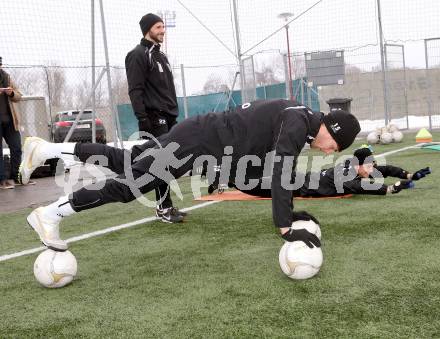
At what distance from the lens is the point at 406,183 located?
5246 millimetres

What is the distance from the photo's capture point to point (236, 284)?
3.13m

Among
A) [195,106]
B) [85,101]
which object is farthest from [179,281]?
[195,106]

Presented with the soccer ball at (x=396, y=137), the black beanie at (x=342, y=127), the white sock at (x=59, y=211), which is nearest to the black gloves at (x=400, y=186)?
the black beanie at (x=342, y=127)

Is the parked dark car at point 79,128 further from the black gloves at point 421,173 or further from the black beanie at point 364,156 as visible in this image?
the black gloves at point 421,173

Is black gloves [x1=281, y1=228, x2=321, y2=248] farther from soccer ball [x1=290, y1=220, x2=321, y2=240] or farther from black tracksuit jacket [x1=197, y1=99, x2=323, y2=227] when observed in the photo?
soccer ball [x1=290, y1=220, x2=321, y2=240]

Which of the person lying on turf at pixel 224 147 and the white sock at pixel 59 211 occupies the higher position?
the person lying on turf at pixel 224 147

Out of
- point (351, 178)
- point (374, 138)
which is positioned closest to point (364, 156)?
point (351, 178)

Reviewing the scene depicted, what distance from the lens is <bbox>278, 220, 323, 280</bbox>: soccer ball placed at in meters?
3.06

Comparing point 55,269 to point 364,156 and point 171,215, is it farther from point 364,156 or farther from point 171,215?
point 364,156

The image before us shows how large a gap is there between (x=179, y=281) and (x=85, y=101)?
26.8 ft

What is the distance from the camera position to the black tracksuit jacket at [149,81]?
17.1ft

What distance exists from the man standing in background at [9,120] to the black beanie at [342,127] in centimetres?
680

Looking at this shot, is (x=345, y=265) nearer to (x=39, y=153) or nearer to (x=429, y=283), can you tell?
(x=429, y=283)

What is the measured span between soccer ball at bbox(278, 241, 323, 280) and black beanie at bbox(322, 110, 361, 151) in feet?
2.22
